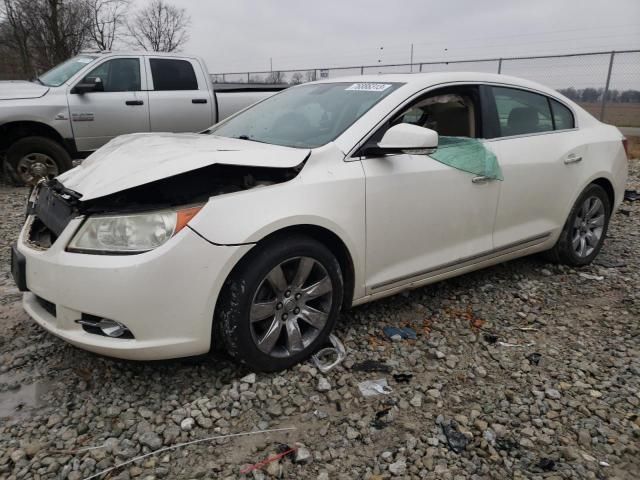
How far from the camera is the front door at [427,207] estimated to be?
9.34ft

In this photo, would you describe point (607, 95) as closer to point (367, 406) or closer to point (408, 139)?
point (408, 139)

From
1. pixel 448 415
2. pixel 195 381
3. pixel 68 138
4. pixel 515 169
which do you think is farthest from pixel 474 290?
pixel 68 138

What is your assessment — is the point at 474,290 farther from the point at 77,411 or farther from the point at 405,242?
the point at 77,411

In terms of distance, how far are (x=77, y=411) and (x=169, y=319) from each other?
65 centimetres

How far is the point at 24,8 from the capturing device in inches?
811

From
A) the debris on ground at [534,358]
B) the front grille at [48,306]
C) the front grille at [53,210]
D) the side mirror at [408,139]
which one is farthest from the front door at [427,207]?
the front grille at [48,306]

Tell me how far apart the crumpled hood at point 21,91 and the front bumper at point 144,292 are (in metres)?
5.13

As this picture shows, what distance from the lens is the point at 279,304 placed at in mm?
2570

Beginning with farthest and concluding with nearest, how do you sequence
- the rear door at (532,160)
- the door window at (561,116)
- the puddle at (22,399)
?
1. the door window at (561,116)
2. the rear door at (532,160)
3. the puddle at (22,399)

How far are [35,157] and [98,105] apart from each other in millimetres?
1083

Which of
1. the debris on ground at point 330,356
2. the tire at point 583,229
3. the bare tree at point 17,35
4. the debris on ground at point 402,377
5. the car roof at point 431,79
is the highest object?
the bare tree at point 17,35

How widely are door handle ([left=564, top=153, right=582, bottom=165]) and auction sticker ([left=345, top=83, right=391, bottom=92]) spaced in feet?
5.49

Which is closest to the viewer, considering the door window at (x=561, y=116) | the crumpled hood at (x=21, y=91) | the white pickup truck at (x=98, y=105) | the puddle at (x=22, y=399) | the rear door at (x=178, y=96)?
the puddle at (x=22, y=399)

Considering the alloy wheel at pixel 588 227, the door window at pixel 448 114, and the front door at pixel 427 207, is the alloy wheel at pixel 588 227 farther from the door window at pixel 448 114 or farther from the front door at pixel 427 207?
the door window at pixel 448 114
